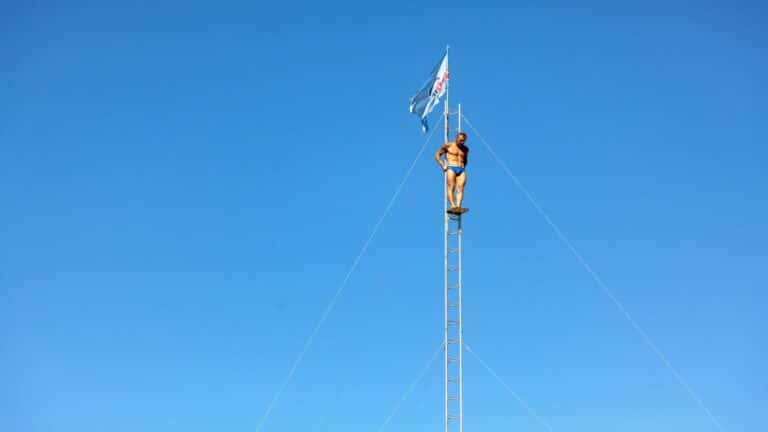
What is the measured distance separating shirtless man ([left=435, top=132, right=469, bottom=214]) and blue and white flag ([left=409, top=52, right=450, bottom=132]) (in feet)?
12.9

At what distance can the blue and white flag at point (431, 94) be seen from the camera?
5753cm

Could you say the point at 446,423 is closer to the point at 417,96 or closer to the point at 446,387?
the point at 446,387

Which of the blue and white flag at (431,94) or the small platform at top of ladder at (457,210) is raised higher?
the blue and white flag at (431,94)

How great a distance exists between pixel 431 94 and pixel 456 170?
5683 mm

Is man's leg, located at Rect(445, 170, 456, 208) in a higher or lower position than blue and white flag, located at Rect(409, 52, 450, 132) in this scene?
lower

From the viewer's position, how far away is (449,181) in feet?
178

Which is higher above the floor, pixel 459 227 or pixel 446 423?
pixel 459 227

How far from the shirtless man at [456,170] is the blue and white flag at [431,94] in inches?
155

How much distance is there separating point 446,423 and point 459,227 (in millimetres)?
8577

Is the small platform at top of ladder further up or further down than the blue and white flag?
further down

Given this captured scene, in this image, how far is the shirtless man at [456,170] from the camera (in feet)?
178

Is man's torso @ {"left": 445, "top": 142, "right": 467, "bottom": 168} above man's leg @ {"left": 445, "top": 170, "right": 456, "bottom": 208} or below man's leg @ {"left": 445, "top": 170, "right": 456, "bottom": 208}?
above

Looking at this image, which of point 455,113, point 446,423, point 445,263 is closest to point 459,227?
point 445,263

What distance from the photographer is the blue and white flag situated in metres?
57.5
